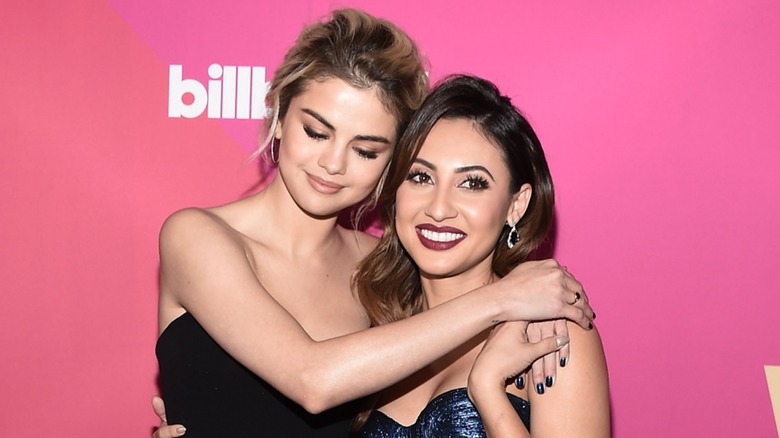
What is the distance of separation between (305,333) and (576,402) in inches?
23.9

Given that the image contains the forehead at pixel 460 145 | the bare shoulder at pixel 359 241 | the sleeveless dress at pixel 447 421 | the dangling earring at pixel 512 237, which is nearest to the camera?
the sleeveless dress at pixel 447 421

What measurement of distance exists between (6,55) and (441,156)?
4.76 ft

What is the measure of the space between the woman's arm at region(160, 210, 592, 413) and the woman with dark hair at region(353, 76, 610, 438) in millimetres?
56

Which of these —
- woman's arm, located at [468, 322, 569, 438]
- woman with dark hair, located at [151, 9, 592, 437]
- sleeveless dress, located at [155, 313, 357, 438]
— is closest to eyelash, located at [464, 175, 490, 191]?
woman with dark hair, located at [151, 9, 592, 437]

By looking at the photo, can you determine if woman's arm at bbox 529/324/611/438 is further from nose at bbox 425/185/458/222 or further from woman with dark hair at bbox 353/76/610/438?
nose at bbox 425/185/458/222

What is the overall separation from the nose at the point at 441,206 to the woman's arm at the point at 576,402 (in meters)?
0.41

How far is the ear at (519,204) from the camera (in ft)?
7.29

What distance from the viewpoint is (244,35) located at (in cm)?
272

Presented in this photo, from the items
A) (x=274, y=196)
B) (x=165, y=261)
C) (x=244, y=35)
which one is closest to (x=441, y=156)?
(x=274, y=196)

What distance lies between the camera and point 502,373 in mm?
1950

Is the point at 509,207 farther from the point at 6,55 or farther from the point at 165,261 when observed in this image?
the point at 6,55

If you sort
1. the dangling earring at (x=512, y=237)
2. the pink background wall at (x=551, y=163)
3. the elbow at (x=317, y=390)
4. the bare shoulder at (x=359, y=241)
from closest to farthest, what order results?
the elbow at (x=317, y=390) → the dangling earring at (x=512, y=237) → the bare shoulder at (x=359, y=241) → the pink background wall at (x=551, y=163)

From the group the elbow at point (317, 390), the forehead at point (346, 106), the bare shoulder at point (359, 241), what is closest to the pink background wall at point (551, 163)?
the bare shoulder at point (359, 241)

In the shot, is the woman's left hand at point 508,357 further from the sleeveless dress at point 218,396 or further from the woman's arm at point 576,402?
the sleeveless dress at point 218,396
